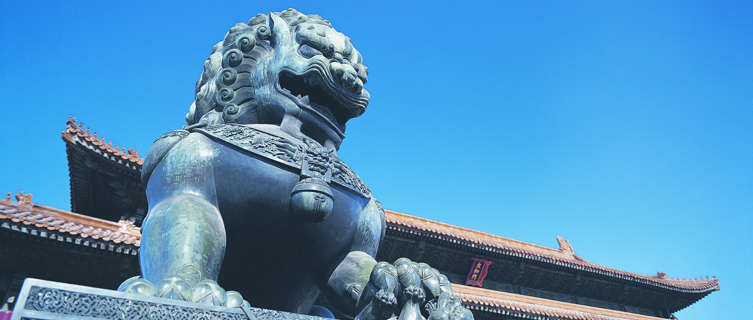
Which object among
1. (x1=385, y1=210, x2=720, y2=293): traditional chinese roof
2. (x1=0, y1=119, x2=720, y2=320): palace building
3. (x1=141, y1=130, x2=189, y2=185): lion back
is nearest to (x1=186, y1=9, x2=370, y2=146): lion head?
(x1=141, y1=130, x2=189, y2=185): lion back

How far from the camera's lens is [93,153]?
873 centimetres

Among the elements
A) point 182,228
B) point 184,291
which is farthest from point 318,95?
point 184,291

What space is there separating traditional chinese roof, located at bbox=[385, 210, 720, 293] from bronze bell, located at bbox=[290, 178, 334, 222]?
32.1 feet

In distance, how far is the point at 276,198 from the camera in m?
2.11

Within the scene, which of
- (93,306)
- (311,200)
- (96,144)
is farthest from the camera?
(96,144)

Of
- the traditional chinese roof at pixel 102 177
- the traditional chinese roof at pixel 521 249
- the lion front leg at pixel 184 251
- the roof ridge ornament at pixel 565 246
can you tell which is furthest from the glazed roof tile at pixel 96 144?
the roof ridge ornament at pixel 565 246

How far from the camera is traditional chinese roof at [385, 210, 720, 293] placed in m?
12.7

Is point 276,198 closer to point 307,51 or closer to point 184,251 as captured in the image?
point 184,251

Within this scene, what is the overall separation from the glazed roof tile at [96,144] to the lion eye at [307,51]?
24.8 ft

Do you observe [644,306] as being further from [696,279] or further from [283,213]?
[283,213]

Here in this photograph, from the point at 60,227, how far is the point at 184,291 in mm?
6629

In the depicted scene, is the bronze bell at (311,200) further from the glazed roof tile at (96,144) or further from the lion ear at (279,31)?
the glazed roof tile at (96,144)

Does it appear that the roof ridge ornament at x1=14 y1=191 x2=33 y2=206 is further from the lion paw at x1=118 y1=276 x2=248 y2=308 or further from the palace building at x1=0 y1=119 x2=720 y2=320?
the lion paw at x1=118 y1=276 x2=248 y2=308

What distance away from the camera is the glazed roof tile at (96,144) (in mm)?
8570
